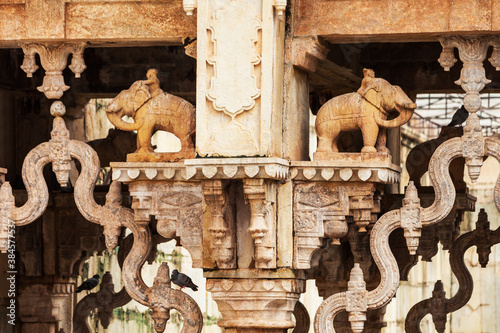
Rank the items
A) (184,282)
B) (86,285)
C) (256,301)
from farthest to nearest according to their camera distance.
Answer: (86,285)
(184,282)
(256,301)

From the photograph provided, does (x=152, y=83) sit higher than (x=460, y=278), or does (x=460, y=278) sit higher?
(x=152, y=83)

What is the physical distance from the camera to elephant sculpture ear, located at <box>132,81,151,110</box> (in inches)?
429

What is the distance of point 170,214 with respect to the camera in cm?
1073

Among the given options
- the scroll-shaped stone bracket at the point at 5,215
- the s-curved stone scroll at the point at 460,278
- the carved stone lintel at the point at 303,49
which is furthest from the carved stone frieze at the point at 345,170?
the s-curved stone scroll at the point at 460,278

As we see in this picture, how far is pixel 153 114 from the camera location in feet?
35.6

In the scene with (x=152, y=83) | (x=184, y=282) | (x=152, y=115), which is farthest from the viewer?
(x=184, y=282)

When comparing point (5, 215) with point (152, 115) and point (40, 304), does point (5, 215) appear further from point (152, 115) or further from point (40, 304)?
point (40, 304)

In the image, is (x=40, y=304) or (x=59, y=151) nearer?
(x=59, y=151)

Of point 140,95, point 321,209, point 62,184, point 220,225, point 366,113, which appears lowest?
point 220,225

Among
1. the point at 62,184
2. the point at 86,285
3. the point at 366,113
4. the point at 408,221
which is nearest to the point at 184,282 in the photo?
the point at 86,285

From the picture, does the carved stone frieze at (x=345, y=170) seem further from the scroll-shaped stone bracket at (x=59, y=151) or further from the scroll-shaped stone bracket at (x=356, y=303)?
the scroll-shaped stone bracket at (x=59, y=151)

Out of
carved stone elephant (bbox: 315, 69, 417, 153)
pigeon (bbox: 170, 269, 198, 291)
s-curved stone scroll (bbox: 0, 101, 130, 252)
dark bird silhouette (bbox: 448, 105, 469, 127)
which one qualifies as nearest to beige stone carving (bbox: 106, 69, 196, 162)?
s-curved stone scroll (bbox: 0, 101, 130, 252)

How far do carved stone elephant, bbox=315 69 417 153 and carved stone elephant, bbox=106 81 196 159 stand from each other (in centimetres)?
102

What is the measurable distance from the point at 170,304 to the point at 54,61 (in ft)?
6.98
